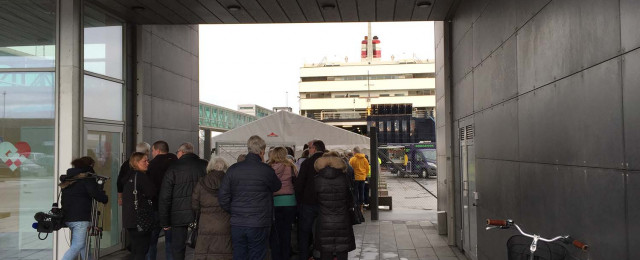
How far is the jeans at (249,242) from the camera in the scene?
5.91m

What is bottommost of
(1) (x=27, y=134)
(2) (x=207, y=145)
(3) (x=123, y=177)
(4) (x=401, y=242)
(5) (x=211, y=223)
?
(4) (x=401, y=242)

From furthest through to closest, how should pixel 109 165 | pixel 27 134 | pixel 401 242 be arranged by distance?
pixel 401 242
pixel 109 165
pixel 27 134

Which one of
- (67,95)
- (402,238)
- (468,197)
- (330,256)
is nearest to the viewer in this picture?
(330,256)

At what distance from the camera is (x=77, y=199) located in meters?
6.46

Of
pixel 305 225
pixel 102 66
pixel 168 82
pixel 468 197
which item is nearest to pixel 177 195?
pixel 305 225

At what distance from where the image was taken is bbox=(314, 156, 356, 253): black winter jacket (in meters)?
6.55

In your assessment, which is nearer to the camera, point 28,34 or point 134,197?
point 134,197

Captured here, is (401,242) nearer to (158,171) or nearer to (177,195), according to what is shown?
(158,171)

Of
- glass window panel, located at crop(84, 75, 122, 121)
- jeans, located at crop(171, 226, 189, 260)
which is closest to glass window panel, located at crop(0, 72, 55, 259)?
glass window panel, located at crop(84, 75, 122, 121)

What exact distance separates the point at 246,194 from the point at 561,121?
3.26m

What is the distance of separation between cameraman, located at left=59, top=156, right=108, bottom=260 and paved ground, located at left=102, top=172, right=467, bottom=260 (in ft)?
6.50

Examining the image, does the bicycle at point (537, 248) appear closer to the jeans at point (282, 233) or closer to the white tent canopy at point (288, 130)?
the jeans at point (282, 233)

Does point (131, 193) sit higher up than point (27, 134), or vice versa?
point (27, 134)

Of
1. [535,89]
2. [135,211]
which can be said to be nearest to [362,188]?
[135,211]
